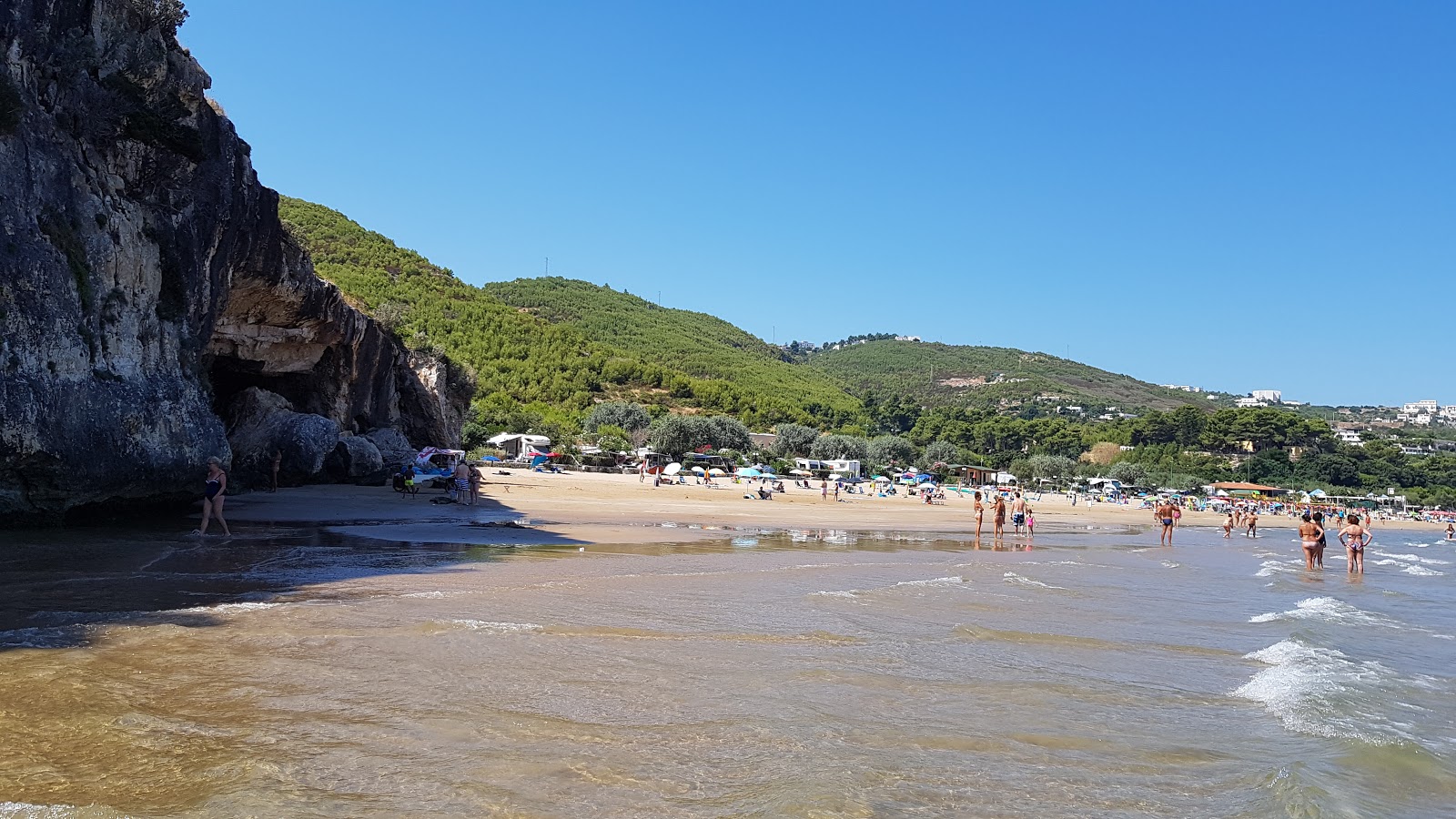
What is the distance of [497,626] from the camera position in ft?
26.0

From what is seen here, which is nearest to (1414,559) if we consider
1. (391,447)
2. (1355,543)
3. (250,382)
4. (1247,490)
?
(1355,543)

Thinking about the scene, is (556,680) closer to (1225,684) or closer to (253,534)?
(1225,684)

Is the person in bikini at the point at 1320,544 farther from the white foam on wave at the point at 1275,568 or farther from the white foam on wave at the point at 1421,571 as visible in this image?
the white foam on wave at the point at 1421,571

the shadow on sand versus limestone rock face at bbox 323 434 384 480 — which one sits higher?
limestone rock face at bbox 323 434 384 480

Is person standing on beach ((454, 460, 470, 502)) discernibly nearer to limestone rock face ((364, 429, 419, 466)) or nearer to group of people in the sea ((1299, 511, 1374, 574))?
limestone rock face ((364, 429, 419, 466))

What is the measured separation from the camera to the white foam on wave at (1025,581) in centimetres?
1388

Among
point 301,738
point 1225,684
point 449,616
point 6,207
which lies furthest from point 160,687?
point 6,207

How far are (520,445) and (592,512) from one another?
105 feet

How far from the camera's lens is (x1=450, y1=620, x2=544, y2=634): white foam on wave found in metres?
7.76

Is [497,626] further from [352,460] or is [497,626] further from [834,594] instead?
[352,460]

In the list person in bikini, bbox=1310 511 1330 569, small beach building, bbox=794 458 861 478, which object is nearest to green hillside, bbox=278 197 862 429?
small beach building, bbox=794 458 861 478

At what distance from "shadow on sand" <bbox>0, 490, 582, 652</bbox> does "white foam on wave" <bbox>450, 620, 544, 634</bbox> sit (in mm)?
1990

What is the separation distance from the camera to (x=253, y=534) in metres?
14.7

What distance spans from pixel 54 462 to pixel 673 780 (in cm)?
1161
